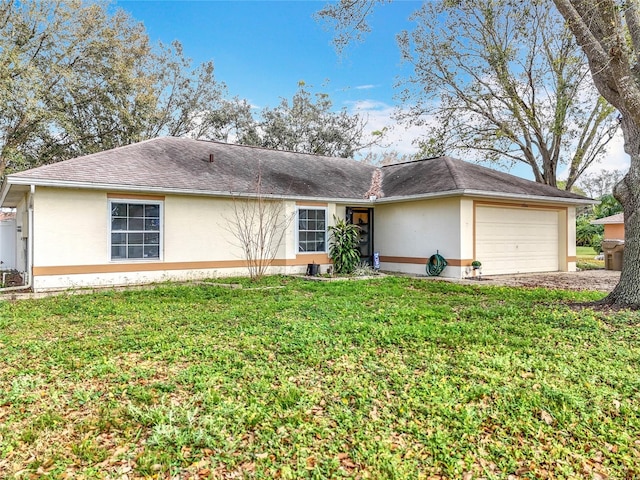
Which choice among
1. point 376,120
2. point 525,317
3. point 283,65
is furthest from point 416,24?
point 525,317

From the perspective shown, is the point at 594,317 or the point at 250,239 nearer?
the point at 594,317

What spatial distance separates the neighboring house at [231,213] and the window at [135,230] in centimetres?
3

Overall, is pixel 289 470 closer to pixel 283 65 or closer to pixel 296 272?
pixel 296 272

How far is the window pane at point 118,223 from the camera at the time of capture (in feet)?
34.3

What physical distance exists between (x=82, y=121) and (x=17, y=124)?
3332 millimetres

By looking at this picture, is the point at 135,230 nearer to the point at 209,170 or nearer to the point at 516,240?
the point at 209,170

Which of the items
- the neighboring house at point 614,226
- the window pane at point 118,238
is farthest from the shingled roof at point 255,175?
the neighboring house at point 614,226

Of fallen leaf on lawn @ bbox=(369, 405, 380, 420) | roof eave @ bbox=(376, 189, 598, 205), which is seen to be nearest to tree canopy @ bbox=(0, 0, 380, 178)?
roof eave @ bbox=(376, 189, 598, 205)

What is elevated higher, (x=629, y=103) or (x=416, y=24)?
(x=416, y=24)

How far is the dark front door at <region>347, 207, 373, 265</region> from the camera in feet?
48.9

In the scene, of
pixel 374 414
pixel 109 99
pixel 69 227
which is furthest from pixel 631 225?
pixel 109 99

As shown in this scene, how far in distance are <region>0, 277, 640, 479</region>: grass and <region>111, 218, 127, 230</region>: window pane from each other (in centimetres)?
427

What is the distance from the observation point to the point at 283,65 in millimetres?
21922

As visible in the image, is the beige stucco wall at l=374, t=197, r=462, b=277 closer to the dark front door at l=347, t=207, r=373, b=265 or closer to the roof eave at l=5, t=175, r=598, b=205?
the dark front door at l=347, t=207, r=373, b=265
